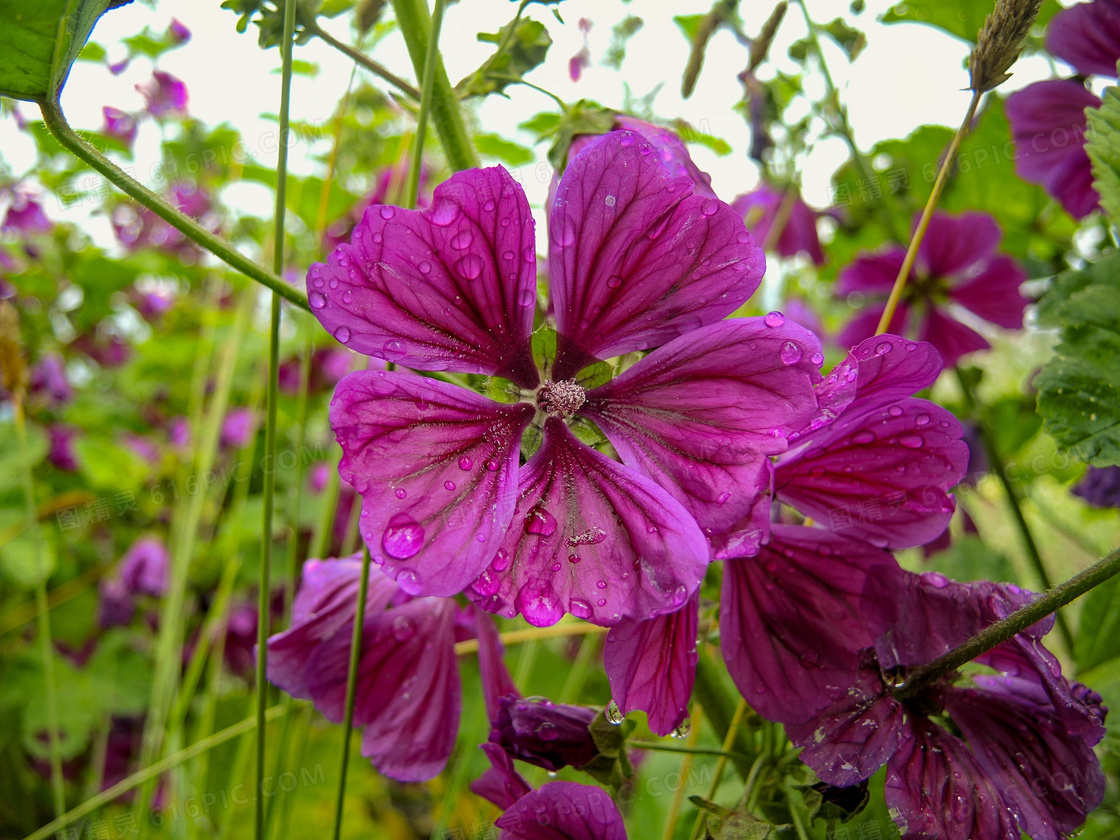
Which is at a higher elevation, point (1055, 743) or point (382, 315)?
point (382, 315)

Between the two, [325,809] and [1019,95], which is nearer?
[1019,95]

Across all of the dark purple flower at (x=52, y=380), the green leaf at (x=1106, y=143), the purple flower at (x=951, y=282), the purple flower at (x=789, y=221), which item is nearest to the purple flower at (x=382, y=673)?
the green leaf at (x=1106, y=143)

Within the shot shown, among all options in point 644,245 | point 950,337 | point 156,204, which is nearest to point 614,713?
point 644,245

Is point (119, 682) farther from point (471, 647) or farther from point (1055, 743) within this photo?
point (1055, 743)

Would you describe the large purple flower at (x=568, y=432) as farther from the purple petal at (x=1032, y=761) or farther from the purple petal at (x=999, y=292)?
the purple petal at (x=999, y=292)

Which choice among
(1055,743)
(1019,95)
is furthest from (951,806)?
(1019,95)

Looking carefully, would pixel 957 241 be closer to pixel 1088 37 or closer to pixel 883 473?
pixel 1088 37

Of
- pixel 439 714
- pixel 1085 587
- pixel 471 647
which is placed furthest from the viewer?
pixel 471 647
